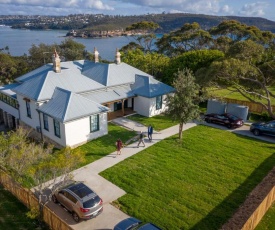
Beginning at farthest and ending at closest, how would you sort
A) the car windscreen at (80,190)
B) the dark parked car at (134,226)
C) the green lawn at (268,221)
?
1. the car windscreen at (80,190)
2. the green lawn at (268,221)
3. the dark parked car at (134,226)

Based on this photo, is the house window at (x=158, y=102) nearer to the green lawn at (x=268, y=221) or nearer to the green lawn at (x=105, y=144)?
the green lawn at (x=105, y=144)

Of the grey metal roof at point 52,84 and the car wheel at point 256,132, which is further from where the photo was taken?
the car wheel at point 256,132

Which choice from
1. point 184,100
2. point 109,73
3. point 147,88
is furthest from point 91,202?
point 109,73

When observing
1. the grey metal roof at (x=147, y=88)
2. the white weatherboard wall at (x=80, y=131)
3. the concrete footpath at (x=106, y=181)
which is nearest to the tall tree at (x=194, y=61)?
the grey metal roof at (x=147, y=88)

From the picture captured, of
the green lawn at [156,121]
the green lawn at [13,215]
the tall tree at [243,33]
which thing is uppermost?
the tall tree at [243,33]

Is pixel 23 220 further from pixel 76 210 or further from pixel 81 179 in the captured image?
pixel 81 179

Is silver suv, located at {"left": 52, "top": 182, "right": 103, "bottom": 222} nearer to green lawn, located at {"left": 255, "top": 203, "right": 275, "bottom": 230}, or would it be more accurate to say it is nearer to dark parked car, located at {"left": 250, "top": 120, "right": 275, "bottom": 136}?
green lawn, located at {"left": 255, "top": 203, "right": 275, "bottom": 230}
